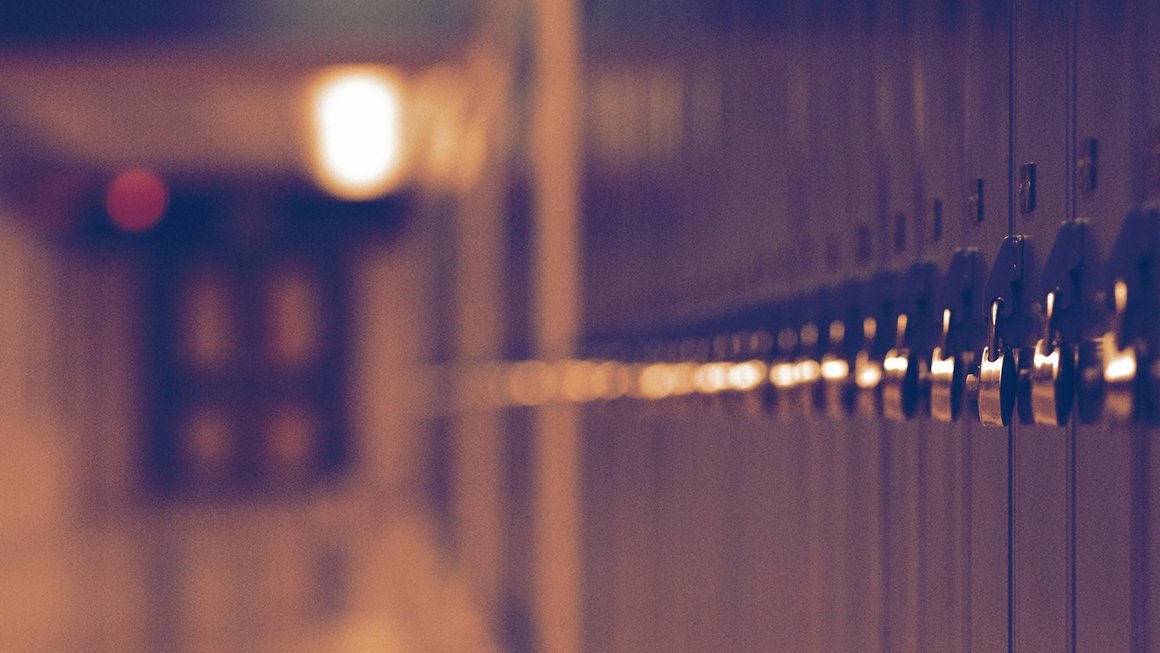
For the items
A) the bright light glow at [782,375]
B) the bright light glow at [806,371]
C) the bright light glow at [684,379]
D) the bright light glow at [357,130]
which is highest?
the bright light glow at [357,130]

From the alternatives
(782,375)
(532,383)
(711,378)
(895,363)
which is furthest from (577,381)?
(895,363)

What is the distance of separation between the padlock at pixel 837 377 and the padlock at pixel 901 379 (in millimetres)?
162

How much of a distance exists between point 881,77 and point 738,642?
98 cm

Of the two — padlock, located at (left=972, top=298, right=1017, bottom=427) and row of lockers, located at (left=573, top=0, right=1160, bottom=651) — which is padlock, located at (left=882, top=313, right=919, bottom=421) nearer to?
row of lockers, located at (left=573, top=0, right=1160, bottom=651)

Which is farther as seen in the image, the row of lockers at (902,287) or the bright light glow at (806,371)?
the bright light glow at (806,371)

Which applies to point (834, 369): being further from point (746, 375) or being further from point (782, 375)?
point (746, 375)

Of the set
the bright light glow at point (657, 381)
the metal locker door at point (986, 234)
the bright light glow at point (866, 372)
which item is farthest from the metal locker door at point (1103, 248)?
the bright light glow at point (657, 381)

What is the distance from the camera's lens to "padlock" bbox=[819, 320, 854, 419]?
1.50 metres

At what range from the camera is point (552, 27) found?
16.4 feet

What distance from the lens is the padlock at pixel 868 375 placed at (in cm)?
139

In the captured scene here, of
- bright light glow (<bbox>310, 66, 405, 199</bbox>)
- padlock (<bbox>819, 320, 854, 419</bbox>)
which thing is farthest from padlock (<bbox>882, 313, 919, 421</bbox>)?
bright light glow (<bbox>310, 66, 405, 199</bbox>)

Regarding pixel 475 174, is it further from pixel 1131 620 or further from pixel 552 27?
pixel 1131 620

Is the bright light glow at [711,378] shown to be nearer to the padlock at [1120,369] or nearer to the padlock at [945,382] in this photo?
the padlock at [945,382]

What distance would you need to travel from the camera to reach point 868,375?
1.41 metres
